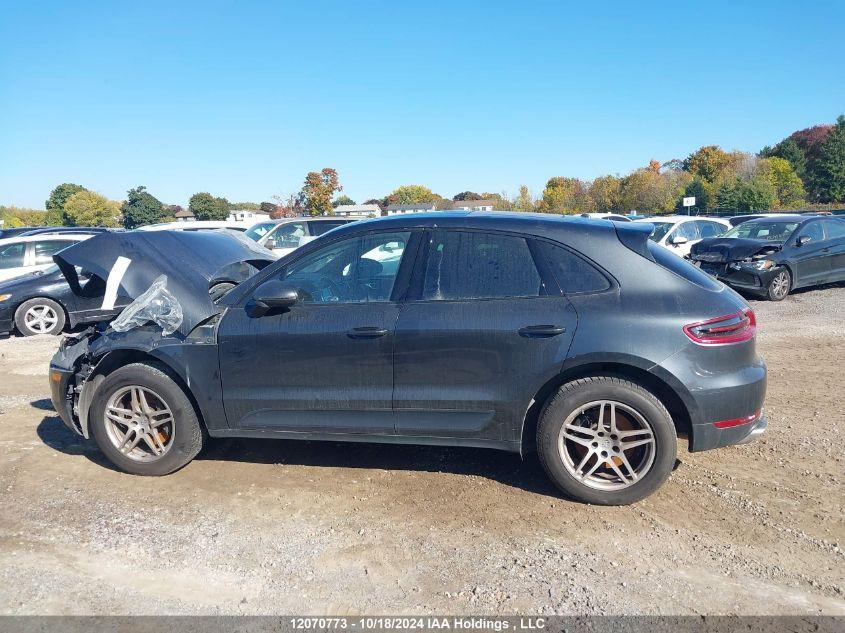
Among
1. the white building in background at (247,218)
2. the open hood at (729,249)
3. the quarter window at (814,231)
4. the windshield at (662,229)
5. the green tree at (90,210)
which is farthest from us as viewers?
the green tree at (90,210)

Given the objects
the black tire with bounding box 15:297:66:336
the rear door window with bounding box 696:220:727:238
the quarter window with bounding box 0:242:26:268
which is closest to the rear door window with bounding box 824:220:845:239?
the rear door window with bounding box 696:220:727:238

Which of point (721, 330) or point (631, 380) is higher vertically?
point (721, 330)

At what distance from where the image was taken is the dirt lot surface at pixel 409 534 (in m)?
2.91

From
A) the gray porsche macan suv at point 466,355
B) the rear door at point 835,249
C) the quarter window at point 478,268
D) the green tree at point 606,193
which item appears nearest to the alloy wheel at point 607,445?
the gray porsche macan suv at point 466,355

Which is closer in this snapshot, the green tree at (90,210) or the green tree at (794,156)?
the green tree at (794,156)

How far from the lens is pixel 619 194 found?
195 ft

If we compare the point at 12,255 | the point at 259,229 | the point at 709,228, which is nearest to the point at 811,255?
the point at 709,228

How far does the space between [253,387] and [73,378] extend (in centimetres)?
152

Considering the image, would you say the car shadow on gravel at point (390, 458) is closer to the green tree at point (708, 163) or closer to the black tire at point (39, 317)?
the black tire at point (39, 317)

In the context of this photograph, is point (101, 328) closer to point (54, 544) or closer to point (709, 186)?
point (54, 544)

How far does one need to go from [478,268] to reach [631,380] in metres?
1.15

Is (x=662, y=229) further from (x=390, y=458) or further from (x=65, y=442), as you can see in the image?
(x=65, y=442)

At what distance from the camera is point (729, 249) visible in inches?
466

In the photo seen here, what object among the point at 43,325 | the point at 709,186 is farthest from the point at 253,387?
the point at 709,186
